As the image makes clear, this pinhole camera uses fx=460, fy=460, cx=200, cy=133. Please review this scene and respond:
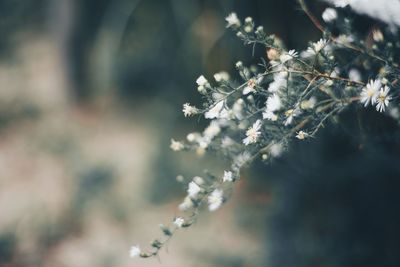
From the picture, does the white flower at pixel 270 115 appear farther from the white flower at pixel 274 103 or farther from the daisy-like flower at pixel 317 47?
the daisy-like flower at pixel 317 47

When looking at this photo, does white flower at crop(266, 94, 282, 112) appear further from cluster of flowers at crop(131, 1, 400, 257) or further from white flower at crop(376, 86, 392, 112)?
white flower at crop(376, 86, 392, 112)

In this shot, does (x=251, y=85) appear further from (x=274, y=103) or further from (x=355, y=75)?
(x=355, y=75)

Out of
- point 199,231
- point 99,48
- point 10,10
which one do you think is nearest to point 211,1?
point 99,48

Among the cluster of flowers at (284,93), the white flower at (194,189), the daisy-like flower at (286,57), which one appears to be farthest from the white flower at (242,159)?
the daisy-like flower at (286,57)

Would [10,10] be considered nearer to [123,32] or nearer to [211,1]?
[123,32]

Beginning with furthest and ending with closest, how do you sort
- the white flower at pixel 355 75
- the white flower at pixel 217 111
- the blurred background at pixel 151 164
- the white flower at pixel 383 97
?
the blurred background at pixel 151 164
the white flower at pixel 355 75
the white flower at pixel 217 111
the white flower at pixel 383 97

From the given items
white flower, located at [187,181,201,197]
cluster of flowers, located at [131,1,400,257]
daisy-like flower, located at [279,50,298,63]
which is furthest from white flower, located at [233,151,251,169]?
daisy-like flower, located at [279,50,298,63]
